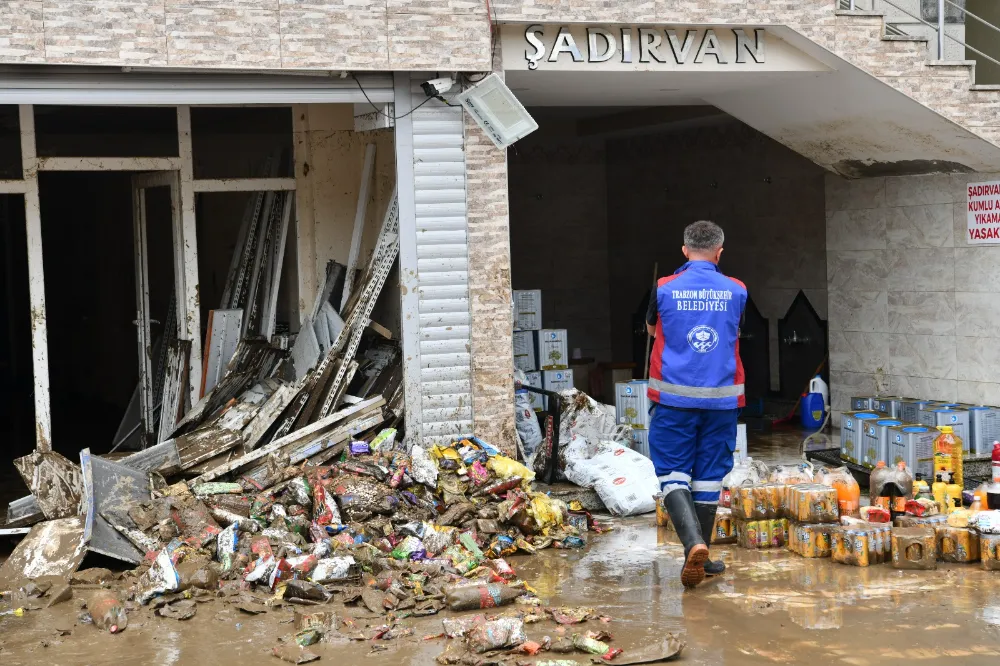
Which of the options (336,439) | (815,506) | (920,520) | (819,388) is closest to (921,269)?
(819,388)

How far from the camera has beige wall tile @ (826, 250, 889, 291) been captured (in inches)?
460

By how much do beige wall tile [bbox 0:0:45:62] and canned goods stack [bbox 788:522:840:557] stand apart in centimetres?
587

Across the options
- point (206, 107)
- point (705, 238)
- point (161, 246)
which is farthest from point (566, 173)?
point (705, 238)

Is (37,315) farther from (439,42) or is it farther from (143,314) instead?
(439,42)

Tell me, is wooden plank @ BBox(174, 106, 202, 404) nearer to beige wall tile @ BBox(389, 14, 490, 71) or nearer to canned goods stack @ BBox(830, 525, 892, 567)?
beige wall tile @ BBox(389, 14, 490, 71)

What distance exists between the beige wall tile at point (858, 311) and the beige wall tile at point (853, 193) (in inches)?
34.4

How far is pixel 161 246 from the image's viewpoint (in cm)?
1247

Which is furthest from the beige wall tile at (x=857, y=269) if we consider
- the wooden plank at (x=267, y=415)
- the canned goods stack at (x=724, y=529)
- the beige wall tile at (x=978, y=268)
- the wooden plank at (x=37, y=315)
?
the wooden plank at (x=37, y=315)

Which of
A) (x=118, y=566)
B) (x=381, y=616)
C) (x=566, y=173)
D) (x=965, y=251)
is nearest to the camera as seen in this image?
(x=381, y=616)

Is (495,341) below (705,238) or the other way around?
below

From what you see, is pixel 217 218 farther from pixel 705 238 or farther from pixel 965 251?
pixel 965 251

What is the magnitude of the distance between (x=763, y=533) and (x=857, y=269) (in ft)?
16.5

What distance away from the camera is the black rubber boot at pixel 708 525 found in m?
7.05

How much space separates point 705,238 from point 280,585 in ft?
10.5
